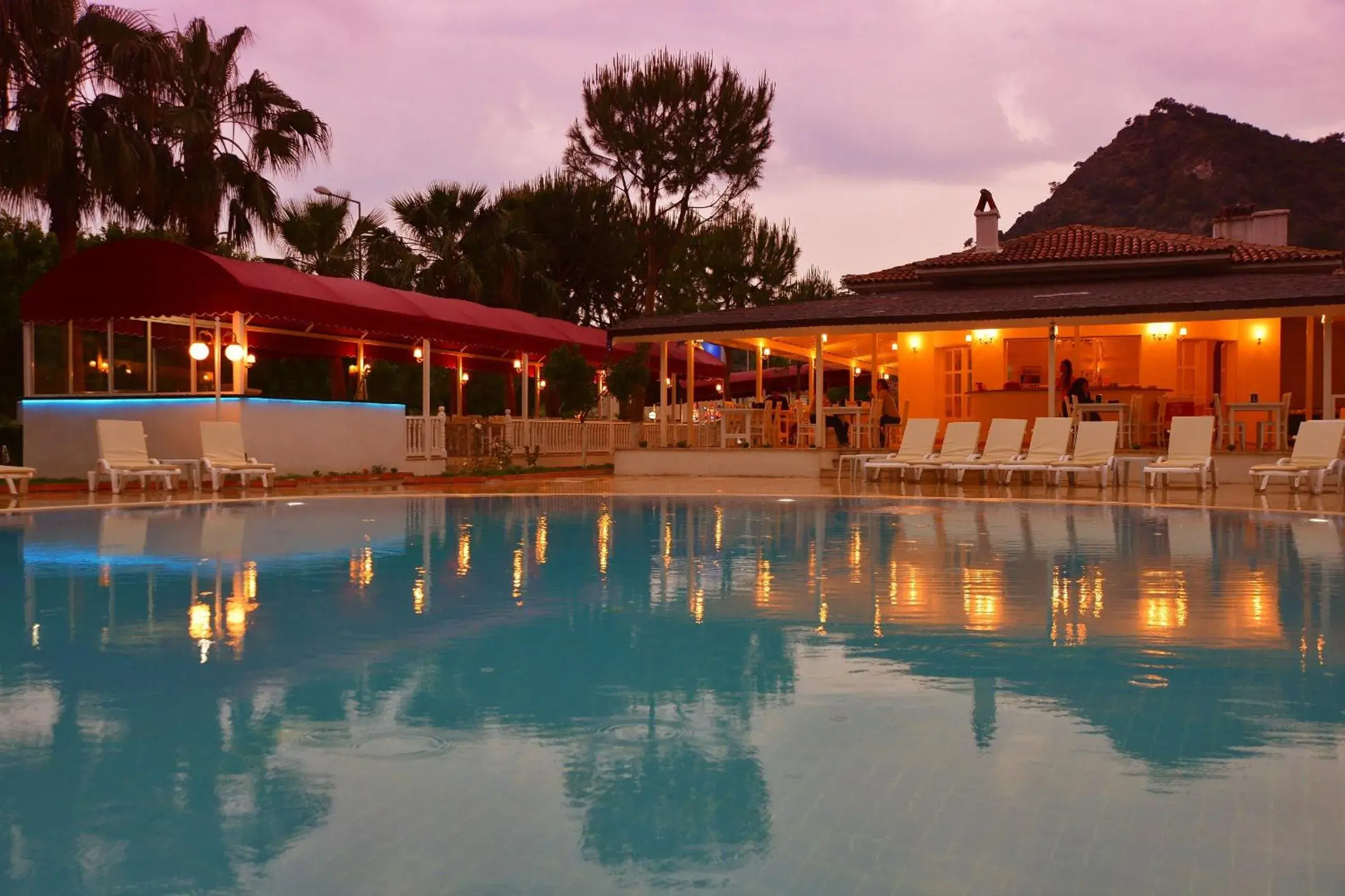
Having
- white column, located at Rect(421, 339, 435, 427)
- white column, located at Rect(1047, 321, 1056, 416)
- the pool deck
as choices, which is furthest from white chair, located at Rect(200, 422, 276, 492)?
white column, located at Rect(1047, 321, 1056, 416)

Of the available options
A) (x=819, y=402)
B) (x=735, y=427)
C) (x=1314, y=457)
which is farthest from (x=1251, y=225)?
(x=1314, y=457)

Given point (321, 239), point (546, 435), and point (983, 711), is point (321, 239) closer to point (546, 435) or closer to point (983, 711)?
point (546, 435)

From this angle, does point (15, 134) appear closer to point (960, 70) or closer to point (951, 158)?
point (960, 70)

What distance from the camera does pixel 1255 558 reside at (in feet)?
28.9

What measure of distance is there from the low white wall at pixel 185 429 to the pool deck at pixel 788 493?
1.12 meters

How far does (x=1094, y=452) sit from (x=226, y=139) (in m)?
17.8

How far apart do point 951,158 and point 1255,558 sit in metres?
46.2

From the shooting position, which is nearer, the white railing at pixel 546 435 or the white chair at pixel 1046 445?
the white chair at pixel 1046 445

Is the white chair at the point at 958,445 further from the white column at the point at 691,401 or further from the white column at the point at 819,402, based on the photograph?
the white column at the point at 691,401

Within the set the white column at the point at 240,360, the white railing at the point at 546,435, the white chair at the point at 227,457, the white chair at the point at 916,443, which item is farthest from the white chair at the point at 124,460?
the white chair at the point at 916,443

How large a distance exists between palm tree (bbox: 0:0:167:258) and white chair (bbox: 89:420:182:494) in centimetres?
681

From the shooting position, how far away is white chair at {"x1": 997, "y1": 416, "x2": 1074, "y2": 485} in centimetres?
1783

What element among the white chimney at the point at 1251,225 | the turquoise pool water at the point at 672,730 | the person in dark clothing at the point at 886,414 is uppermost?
the white chimney at the point at 1251,225

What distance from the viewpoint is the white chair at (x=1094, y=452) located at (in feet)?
57.4
